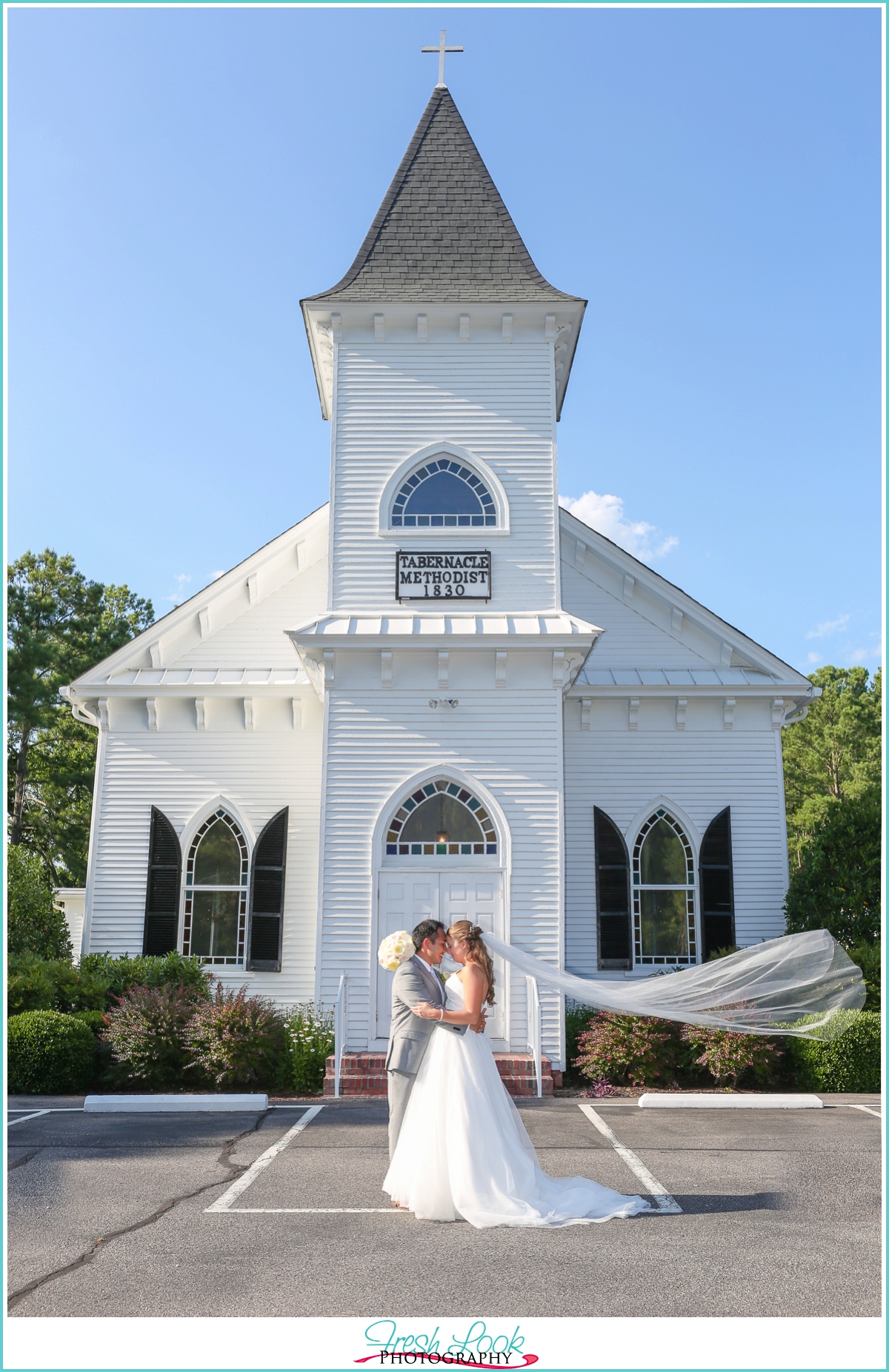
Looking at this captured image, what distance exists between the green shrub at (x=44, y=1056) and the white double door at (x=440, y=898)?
3814 mm

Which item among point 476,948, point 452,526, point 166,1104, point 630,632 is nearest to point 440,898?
point 166,1104

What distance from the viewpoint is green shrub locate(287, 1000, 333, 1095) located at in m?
12.8

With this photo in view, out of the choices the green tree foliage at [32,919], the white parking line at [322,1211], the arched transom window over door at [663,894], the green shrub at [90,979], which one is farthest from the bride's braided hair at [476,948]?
the green tree foliage at [32,919]

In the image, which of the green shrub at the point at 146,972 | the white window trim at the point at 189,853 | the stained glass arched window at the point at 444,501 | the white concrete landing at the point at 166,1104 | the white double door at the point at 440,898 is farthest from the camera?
the white window trim at the point at 189,853

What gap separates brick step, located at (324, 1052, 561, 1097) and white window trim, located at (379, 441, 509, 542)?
6.80m

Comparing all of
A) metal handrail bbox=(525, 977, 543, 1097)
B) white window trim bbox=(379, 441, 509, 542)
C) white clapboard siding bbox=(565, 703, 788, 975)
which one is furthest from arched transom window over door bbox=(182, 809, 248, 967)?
white window trim bbox=(379, 441, 509, 542)

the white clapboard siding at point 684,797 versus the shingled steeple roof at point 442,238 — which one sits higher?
the shingled steeple roof at point 442,238

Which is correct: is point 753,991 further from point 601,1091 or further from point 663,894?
point 663,894

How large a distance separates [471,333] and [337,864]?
7.77m

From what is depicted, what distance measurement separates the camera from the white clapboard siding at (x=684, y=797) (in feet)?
50.6

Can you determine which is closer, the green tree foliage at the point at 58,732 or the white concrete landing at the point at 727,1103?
the white concrete landing at the point at 727,1103

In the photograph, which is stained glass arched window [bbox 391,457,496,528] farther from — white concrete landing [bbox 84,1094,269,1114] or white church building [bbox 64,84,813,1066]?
white concrete landing [bbox 84,1094,269,1114]

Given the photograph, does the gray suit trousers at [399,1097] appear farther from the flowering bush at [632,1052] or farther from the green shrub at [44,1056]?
the green shrub at [44,1056]

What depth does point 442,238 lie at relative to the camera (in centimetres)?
1591
